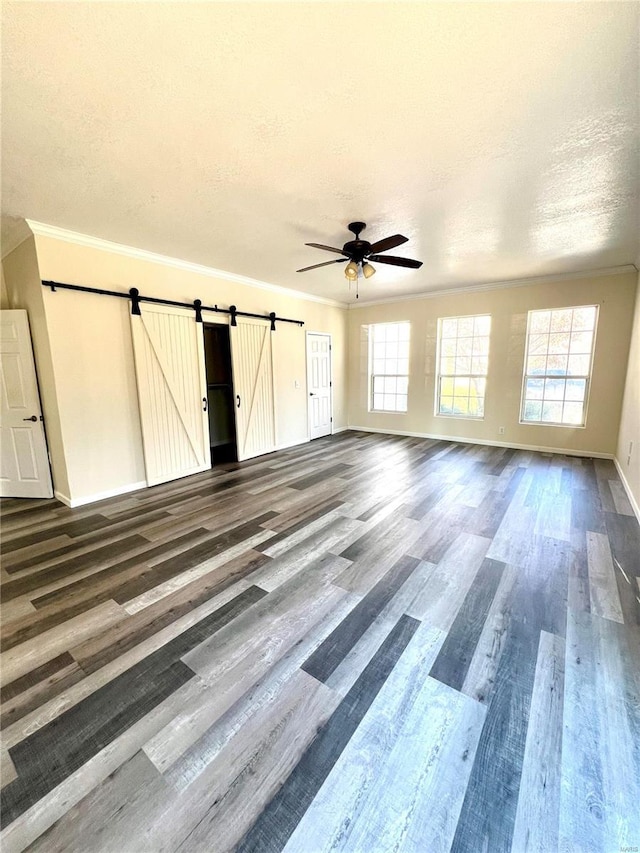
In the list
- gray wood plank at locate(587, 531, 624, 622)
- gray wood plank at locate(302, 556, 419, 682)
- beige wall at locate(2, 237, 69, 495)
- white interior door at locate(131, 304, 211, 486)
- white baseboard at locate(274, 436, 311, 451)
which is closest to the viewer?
gray wood plank at locate(302, 556, 419, 682)

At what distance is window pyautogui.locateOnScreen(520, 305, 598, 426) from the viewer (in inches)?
210

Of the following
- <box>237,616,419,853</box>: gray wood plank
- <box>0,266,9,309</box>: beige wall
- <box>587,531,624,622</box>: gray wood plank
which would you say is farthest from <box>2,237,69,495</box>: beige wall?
<box>587,531,624,622</box>: gray wood plank

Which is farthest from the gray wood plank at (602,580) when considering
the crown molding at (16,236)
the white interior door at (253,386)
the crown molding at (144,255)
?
the crown molding at (16,236)

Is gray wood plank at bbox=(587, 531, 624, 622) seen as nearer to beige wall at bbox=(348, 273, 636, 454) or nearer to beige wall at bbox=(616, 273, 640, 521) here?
beige wall at bbox=(616, 273, 640, 521)

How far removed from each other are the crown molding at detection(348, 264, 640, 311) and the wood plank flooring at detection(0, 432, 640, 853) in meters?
3.77

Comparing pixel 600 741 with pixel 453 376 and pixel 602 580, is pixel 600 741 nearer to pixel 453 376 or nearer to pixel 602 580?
pixel 602 580

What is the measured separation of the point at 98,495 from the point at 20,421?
123 cm

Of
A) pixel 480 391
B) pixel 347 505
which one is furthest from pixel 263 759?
pixel 480 391

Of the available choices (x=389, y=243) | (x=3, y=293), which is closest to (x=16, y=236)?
(x=3, y=293)

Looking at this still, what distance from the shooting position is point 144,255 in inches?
161

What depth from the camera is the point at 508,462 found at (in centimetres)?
515

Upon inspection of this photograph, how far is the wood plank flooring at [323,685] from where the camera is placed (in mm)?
1135

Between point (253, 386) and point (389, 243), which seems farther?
point (253, 386)

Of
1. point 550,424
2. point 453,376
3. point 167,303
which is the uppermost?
point 167,303
